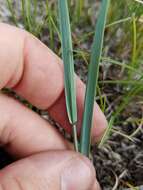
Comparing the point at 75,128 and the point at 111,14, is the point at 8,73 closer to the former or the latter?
the point at 75,128

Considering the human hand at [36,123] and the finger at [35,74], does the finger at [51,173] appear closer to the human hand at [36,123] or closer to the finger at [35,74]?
the human hand at [36,123]

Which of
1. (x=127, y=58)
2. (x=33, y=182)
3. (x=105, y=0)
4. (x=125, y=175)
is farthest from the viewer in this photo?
(x=127, y=58)

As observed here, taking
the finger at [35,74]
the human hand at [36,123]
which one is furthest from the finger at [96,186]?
the finger at [35,74]

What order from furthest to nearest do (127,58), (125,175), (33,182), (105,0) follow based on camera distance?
(127,58) → (125,175) → (33,182) → (105,0)

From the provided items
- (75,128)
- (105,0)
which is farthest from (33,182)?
(105,0)

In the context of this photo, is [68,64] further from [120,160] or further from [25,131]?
[120,160]

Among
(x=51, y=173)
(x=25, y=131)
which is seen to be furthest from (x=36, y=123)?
(x=51, y=173)
